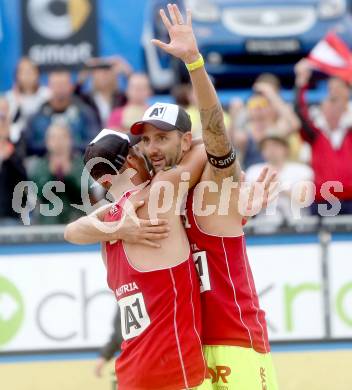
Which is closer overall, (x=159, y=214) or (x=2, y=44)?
(x=159, y=214)

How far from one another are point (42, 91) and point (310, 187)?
3771mm

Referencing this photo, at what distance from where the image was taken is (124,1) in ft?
49.2

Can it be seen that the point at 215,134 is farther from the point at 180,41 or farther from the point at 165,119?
the point at 180,41

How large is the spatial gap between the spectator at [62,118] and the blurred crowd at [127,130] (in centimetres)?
1

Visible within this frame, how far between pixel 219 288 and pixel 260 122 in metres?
6.29

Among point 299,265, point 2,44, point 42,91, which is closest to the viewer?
point 299,265

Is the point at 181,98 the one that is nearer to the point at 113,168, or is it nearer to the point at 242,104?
the point at 242,104

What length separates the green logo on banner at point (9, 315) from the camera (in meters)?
9.63

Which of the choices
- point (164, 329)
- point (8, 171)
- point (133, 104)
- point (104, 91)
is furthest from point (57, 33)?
point (164, 329)

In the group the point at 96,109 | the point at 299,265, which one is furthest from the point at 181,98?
the point at 299,265

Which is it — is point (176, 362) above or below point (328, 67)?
below

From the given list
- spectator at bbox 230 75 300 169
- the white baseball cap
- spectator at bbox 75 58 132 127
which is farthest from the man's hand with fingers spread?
spectator at bbox 75 58 132 127

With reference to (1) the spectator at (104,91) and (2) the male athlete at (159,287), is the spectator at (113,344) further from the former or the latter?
(1) the spectator at (104,91)

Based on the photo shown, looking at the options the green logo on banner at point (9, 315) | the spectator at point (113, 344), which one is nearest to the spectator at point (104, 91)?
the green logo on banner at point (9, 315)
